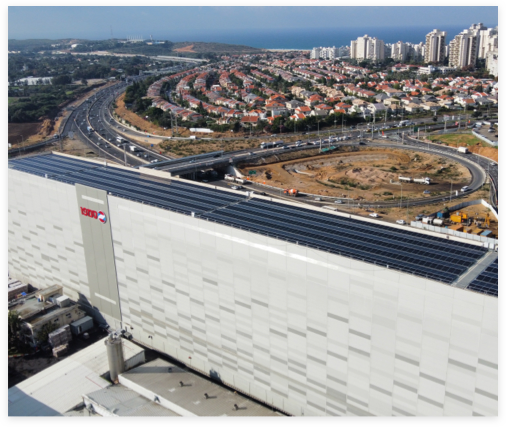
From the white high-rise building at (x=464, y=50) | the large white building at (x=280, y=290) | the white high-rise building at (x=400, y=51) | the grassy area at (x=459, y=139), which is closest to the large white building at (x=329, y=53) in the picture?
the white high-rise building at (x=400, y=51)

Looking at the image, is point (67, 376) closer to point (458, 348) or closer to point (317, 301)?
point (317, 301)

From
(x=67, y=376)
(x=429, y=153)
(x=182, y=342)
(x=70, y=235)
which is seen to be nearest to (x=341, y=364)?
(x=182, y=342)

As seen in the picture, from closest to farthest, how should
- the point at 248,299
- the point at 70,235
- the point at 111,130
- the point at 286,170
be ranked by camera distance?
the point at 248,299 < the point at 70,235 < the point at 286,170 < the point at 111,130

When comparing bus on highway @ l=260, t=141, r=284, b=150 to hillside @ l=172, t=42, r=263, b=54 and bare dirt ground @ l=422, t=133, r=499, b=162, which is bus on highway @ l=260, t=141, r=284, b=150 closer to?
bare dirt ground @ l=422, t=133, r=499, b=162

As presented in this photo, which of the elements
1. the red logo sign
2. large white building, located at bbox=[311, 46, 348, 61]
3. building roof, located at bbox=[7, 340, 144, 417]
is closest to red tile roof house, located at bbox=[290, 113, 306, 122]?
the red logo sign

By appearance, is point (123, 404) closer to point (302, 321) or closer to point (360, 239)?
point (302, 321)

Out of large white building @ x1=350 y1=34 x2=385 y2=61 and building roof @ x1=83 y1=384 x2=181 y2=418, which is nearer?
building roof @ x1=83 y1=384 x2=181 y2=418

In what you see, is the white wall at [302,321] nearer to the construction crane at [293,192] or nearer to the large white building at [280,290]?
the large white building at [280,290]
